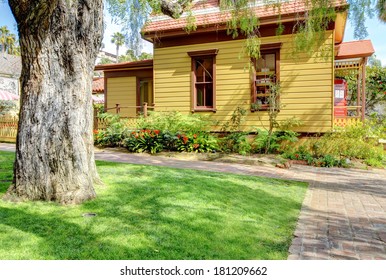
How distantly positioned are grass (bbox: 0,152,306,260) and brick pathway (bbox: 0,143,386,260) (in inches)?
8.4

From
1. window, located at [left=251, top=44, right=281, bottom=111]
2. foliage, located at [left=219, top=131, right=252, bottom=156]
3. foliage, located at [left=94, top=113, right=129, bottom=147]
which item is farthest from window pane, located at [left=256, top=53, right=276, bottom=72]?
foliage, located at [left=94, top=113, right=129, bottom=147]

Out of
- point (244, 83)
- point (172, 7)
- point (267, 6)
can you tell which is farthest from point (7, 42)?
point (267, 6)

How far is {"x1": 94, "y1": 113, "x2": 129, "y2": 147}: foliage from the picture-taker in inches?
465

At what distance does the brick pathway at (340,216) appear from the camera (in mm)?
3178

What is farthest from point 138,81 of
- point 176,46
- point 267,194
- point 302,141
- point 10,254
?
point 10,254

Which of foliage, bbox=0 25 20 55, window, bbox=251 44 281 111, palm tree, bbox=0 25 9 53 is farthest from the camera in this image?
foliage, bbox=0 25 20 55

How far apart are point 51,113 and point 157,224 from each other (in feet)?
7.13

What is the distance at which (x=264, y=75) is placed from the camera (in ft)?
37.4

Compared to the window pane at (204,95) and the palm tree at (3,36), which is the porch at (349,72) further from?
the palm tree at (3,36)

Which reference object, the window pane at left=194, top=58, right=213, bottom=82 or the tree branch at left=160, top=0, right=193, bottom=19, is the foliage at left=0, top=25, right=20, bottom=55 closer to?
the window pane at left=194, top=58, right=213, bottom=82

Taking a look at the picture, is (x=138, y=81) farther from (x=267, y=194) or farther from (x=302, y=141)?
(x=267, y=194)

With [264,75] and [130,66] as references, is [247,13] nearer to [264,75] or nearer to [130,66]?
[264,75]

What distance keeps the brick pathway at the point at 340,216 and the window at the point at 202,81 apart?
4.67m

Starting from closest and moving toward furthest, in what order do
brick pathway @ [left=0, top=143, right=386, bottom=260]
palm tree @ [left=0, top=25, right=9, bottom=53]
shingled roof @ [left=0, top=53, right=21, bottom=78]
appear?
brick pathway @ [left=0, top=143, right=386, bottom=260] < shingled roof @ [left=0, top=53, right=21, bottom=78] < palm tree @ [left=0, top=25, right=9, bottom=53]
